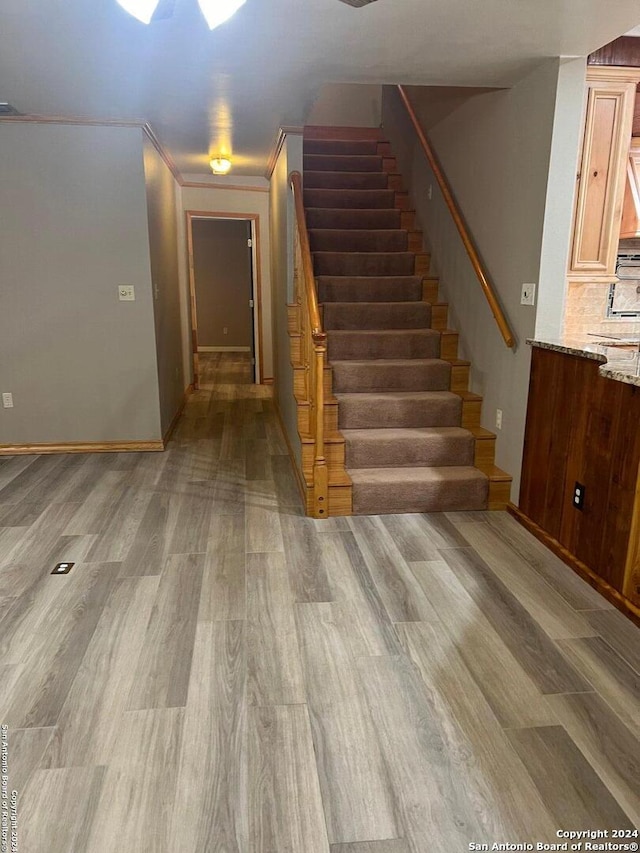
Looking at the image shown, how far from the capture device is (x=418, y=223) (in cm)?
510

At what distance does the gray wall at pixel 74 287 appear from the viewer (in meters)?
4.16

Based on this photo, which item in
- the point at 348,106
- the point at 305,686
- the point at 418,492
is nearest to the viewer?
the point at 305,686

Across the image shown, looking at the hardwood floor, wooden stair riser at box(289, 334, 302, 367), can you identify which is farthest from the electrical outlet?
wooden stair riser at box(289, 334, 302, 367)

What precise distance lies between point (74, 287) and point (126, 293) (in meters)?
0.38

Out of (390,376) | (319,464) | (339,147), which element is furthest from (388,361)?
(339,147)

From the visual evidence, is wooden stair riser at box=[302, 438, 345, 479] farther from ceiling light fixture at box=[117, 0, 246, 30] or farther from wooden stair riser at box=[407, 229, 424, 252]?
wooden stair riser at box=[407, 229, 424, 252]

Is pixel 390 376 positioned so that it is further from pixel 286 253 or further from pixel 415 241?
pixel 415 241

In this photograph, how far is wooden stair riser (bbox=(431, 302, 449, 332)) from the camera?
4.38 m

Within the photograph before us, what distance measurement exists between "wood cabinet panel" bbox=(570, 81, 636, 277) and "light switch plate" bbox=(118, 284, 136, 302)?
122 inches

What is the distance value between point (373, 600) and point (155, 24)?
8.71 feet

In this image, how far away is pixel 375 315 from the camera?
172 inches

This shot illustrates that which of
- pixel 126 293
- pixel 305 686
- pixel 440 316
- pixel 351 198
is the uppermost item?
pixel 351 198

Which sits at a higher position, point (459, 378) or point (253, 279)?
point (253, 279)

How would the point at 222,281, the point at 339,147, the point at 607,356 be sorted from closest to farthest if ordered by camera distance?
the point at 607,356 → the point at 339,147 → the point at 222,281
